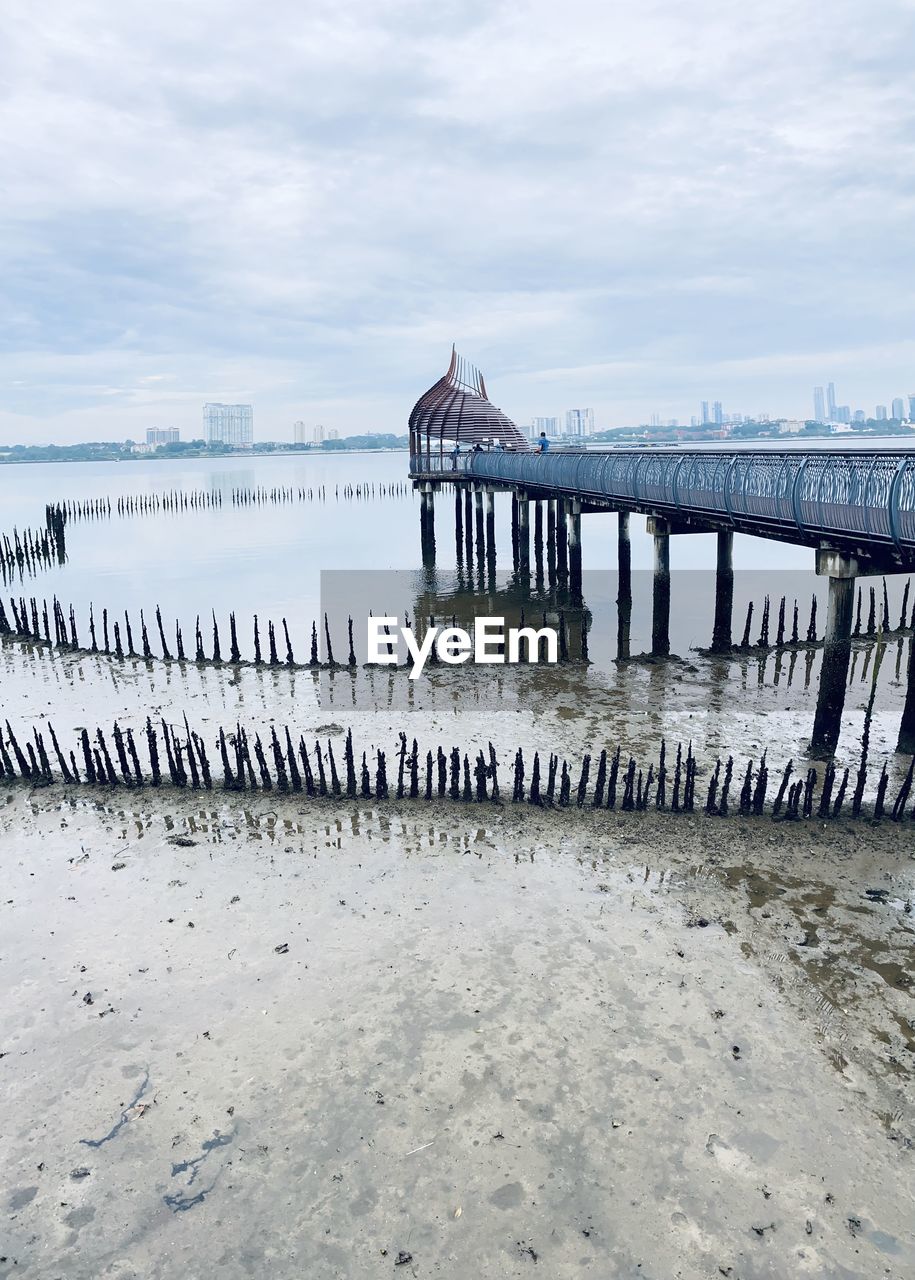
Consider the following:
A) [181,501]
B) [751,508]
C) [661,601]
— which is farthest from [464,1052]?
[181,501]

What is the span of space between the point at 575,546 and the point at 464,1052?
99.2ft

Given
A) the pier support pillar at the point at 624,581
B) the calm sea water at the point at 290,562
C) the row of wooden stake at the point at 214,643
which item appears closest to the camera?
the row of wooden stake at the point at 214,643

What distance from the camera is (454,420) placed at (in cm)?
5209

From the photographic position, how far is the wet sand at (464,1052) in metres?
8.16

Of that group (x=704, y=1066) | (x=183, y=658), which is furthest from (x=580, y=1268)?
(x=183, y=658)

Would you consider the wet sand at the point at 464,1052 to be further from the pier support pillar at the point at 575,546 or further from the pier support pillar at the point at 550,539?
the pier support pillar at the point at 550,539

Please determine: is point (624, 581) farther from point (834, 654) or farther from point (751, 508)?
point (834, 654)

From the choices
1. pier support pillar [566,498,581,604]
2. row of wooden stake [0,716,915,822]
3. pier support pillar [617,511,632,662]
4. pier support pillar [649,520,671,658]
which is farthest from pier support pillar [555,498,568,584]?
row of wooden stake [0,716,915,822]

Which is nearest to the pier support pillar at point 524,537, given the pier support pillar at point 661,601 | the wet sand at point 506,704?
the pier support pillar at point 661,601

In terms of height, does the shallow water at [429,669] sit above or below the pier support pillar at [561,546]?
below

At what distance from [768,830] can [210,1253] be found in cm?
1146

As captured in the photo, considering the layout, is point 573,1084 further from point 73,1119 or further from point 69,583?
point 69,583

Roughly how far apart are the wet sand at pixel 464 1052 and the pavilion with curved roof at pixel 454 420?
128 ft

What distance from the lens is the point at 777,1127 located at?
9.22 meters
